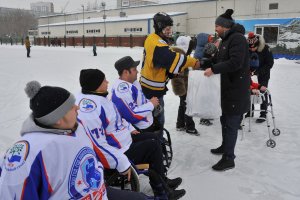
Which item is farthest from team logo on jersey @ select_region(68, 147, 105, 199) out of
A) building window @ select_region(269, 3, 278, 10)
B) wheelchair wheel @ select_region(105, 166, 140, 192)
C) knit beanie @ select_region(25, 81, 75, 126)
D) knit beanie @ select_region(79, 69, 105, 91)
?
building window @ select_region(269, 3, 278, 10)

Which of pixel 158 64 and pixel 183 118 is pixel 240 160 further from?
pixel 158 64

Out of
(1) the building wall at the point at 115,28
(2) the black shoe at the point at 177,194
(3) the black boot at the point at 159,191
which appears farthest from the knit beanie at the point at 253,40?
(1) the building wall at the point at 115,28

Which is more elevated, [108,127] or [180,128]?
[108,127]

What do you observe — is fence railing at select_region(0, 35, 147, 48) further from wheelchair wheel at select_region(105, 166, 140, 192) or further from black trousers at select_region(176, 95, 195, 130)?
wheelchair wheel at select_region(105, 166, 140, 192)

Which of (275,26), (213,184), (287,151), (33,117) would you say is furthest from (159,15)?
(275,26)

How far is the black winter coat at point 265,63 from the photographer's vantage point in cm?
561

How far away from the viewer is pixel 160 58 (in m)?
3.35

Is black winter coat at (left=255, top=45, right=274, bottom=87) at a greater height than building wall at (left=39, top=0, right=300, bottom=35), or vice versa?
building wall at (left=39, top=0, right=300, bottom=35)

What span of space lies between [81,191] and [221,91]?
8.42ft

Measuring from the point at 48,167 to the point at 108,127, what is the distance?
1033 mm

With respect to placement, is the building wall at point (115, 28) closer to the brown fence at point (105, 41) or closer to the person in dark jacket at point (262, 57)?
the brown fence at point (105, 41)

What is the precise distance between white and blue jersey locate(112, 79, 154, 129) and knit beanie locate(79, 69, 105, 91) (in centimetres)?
54

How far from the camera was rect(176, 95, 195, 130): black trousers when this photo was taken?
16.3ft

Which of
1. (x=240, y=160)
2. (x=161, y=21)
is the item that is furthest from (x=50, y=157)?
(x=240, y=160)
